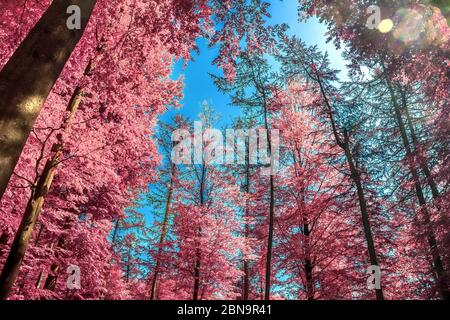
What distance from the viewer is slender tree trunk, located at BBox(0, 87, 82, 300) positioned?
5527mm

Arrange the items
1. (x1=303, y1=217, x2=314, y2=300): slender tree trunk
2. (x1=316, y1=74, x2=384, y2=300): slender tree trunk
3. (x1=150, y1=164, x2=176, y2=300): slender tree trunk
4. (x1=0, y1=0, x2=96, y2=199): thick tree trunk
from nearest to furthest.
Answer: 1. (x1=0, y1=0, x2=96, y2=199): thick tree trunk
2. (x1=316, y1=74, x2=384, y2=300): slender tree trunk
3. (x1=303, y1=217, x2=314, y2=300): slender tree trunk
4. (x1=150, y1=164, x2=176, y2=300): slender tree trunk

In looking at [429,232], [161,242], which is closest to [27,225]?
[161,242]

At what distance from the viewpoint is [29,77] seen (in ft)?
6.75

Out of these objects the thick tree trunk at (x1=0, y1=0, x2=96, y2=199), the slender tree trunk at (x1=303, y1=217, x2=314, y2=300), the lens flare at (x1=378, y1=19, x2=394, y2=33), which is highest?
the lens flare at (x1=378, y1=19, x2=394, y2=33)

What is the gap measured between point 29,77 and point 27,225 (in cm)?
499

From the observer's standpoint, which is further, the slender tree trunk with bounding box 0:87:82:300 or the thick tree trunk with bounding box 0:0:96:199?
the slender tree trunk with bounding box 0:87:82:300

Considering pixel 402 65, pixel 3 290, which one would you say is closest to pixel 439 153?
pixel 402 65

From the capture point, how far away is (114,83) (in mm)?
8070

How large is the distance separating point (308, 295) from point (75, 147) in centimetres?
957

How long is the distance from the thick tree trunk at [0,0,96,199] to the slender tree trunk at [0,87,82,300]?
478 centimetres

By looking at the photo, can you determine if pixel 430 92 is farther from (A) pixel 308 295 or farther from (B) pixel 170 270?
(B) pixel 170 270

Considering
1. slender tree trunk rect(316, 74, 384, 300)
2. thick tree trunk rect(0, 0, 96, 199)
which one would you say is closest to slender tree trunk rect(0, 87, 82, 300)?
thick tree trunk rect(0, 0, 96, 199)

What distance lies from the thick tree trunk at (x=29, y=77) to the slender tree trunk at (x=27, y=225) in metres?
4.78

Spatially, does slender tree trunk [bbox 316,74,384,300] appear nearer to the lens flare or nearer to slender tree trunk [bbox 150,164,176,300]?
the lens flare
